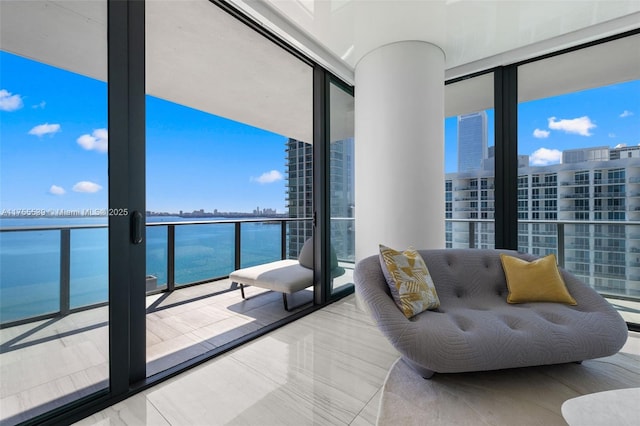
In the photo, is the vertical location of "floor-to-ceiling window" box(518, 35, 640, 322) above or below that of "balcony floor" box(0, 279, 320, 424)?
above

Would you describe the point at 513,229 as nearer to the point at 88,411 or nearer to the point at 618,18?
the point at 618,18

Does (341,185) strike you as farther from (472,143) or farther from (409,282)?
(409,282)

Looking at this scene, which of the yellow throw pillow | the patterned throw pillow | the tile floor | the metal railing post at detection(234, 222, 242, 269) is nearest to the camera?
the tile floor

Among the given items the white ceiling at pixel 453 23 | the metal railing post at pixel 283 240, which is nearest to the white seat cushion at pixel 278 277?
the metal railing post at pixel 283 240

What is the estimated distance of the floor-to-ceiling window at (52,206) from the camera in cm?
132


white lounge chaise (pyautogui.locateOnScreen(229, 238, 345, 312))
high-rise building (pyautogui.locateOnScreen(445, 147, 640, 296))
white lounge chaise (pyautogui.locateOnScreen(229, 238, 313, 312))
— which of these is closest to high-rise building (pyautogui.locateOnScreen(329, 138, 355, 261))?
white lounge chaise (pyautogui.locateOnScreen(229, 238, 345, 312))

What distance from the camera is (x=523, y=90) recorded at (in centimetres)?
307

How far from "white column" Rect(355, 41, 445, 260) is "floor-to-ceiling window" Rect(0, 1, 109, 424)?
2247mm

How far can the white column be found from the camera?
106 inches

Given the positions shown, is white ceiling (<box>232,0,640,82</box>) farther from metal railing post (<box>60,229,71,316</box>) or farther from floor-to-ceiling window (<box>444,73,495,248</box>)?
metal railing post (<box>60,229,71,316</box>)

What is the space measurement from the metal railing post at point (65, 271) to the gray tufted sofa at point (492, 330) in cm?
173

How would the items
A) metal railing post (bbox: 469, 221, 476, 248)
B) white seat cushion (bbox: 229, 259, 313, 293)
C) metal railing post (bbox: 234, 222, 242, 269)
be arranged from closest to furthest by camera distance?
1. white seat cushion (bbox: 229, 259, 313, 293)
2. metal railing post (bbox: 469, 221, 476, 248)
3. metal railing post (bbox: 234, 222, 242, 269)

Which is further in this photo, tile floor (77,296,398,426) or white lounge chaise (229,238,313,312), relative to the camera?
white lounge chaise (229,238,313,312)

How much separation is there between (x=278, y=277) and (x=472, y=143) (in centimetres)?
283
